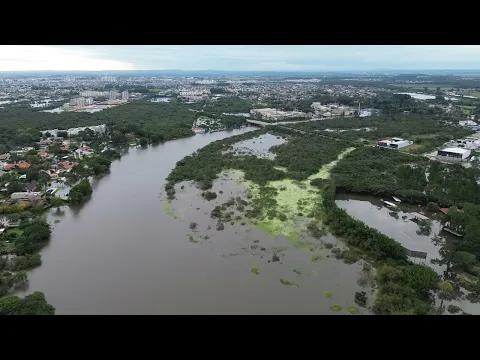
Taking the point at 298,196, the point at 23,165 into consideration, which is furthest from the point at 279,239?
the point at 23,165

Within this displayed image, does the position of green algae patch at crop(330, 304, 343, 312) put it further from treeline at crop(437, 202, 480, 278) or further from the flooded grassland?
treeline at crop(437, 202, 480, 278)

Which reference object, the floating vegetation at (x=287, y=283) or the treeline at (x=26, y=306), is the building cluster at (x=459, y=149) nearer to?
the floating vegetation at (x=287, y=283)

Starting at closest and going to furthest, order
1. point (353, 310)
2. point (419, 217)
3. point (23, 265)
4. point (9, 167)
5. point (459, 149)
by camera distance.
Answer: point (353, 310)
point (23, 265)
point (419, 217)
point (9, 167)
point (459, 149)

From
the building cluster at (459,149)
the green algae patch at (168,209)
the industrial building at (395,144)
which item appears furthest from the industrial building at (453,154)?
the green algae patch at (168,209)

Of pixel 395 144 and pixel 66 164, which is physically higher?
pixel 395 144

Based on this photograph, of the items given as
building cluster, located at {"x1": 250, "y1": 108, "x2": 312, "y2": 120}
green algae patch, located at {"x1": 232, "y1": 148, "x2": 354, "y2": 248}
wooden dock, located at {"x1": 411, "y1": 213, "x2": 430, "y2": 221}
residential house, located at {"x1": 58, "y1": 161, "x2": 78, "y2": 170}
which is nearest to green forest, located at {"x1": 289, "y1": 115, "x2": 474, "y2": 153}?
building cluster, located at {"x1": 250, "y1": 108, "x2": 312, "y2": 120}

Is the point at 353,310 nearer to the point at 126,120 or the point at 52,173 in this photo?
the point at 52,173
